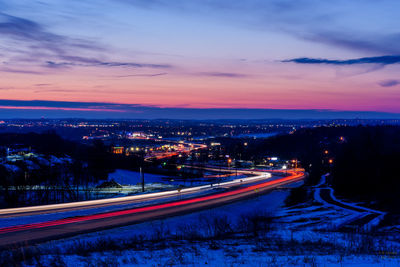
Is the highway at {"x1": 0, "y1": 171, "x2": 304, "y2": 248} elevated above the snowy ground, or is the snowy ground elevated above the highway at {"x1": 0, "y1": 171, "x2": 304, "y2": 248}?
the snowy ground

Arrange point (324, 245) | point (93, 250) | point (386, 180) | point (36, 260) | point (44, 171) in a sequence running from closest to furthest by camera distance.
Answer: point (36, 260)
point (93, 250)
point (324, 245)
point (386, 180)
point (44, 171)

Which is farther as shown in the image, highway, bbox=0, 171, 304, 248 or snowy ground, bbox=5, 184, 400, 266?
highway, bbox=0, 171, 304, 248

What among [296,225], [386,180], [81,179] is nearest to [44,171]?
[81,179]

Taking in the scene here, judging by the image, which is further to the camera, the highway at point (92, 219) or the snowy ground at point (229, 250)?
the highway at point (92, 219)

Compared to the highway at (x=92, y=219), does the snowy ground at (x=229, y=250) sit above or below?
above

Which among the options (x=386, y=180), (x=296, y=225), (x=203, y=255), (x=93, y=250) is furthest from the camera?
(x=386, y=180)

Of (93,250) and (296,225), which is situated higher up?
(93,250)

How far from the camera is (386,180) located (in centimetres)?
5112

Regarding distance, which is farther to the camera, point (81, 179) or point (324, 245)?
point (81, 179)

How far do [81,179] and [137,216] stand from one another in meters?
45.6

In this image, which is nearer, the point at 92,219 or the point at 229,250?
the point at 229,250

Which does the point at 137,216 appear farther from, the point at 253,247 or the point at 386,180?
the point at 386,180

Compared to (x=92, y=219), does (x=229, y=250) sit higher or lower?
higher

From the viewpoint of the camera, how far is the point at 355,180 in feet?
170
